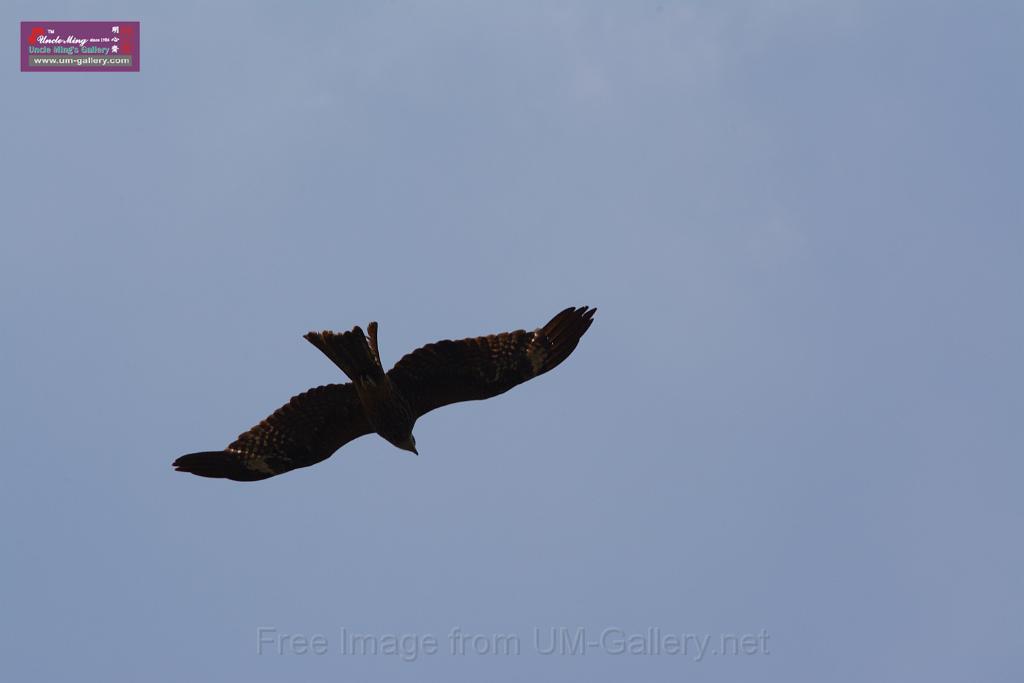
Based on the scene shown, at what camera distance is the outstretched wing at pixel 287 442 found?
14461 mm

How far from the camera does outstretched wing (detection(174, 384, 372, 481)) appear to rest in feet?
47.4

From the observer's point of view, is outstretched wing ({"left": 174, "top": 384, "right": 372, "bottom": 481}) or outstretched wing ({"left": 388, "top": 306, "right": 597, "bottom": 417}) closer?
outstretched wing ({"left": 388, "top": 306, "right": 597, "bottom": 417})

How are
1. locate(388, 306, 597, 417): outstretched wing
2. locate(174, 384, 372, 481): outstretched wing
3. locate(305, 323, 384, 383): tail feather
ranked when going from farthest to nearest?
locate(174, 384, 372, 481): outstretched wing → locate(388, 306, 597, 417): outstretched wing → locate(305, 323, 384, 383): tail feather

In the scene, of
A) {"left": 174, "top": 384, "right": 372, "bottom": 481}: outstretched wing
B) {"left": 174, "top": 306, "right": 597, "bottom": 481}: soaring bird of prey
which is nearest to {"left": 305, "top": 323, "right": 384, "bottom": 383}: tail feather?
{"left": 174, "top": 306, "right": 597, "bottom": 481}: soaring bird of prey

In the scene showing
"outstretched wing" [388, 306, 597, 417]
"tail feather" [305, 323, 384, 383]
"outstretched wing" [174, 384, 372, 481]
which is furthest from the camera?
"outstretched wing" [174, 384, 372, 481]

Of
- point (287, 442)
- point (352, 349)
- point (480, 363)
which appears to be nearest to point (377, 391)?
point (352, 349)

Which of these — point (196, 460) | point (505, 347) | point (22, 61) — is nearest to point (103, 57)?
point (22, 61)

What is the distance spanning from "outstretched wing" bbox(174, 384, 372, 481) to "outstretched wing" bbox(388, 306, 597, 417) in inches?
32.5

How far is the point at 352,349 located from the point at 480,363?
144cm

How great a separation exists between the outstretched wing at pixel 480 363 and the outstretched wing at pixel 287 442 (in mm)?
824

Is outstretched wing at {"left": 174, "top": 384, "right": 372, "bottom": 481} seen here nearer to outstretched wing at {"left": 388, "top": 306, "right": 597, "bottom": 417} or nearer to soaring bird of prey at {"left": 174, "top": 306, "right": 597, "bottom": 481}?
soaring bird of prey at {"left": 174, "top": 306, "right": 597, "bottom": 481}

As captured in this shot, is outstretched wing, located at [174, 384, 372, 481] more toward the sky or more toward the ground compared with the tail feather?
more toward the ground

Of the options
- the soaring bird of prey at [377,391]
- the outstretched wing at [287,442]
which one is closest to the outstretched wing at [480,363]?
the soaring bird of prey at [377,391]

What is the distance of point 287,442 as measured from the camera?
48.0 ft
